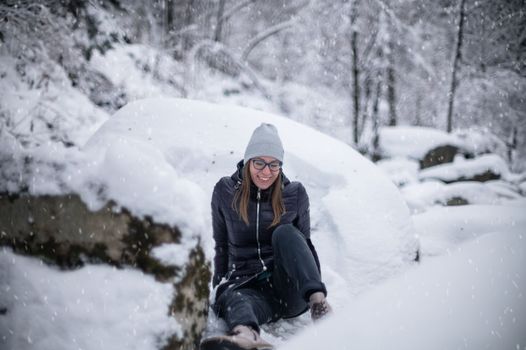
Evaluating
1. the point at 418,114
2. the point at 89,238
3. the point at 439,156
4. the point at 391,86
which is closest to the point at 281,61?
the point at 391,86

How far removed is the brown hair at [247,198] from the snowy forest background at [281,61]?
9.66ft

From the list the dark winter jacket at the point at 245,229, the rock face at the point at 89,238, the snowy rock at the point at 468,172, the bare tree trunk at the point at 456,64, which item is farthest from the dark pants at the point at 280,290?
the bare tree trunk at the point at 456,64

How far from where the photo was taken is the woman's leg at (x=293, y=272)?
1810 millimetres

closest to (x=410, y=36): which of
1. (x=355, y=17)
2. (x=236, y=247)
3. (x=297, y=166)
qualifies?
(x=355, y=17)

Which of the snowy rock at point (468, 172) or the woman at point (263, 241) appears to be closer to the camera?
the woman at point (263, 241)

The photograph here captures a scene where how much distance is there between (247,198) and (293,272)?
51 cm

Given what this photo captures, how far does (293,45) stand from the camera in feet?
38.1

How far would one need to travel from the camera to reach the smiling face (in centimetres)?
206

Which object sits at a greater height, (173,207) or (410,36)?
(410,36)

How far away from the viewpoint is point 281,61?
39.6 ft

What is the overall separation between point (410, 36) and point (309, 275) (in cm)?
1222

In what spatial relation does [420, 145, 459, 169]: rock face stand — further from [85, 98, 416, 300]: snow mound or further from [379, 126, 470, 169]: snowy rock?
[85, 98, 416, 300]: snow mound

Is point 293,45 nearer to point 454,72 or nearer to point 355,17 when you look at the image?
point 355,17

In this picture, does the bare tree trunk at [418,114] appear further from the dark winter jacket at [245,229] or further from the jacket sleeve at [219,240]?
the jacket sleeve at [219,240]
